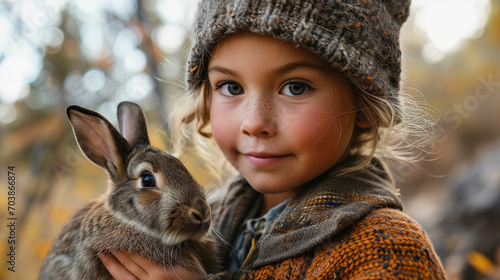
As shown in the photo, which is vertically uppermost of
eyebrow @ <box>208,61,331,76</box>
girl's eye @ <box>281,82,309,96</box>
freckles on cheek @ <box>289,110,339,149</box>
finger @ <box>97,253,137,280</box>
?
eyebrow @ <box>208,61,331,76</box>

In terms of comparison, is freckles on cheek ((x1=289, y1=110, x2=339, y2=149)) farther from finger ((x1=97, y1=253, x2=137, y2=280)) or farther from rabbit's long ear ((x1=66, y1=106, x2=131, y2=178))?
finger ((x1=97, y1=253, x2=137, y2=280))

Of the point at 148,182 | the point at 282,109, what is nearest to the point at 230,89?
the point at 282,109

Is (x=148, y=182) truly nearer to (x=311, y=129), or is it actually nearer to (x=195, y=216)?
(x=195, y=216)

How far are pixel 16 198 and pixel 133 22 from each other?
137 centimetres

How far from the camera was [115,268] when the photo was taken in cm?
164

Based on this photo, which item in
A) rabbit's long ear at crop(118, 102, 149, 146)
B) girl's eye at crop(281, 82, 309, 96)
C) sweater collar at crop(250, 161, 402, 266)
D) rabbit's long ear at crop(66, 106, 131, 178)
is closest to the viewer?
sweater collar at crop(250, 161, 402, 266)

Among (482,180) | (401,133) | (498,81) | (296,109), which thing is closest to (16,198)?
(296,109)

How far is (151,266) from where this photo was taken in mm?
1637

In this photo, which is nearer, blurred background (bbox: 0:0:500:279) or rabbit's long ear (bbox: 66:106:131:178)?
rabbit's long ear (bbox: 66:106:131:178)

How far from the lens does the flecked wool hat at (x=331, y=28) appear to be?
1.44m

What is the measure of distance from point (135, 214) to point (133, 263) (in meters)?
0.20

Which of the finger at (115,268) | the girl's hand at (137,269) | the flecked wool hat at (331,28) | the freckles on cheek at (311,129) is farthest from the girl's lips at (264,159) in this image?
the finger at (115,268)

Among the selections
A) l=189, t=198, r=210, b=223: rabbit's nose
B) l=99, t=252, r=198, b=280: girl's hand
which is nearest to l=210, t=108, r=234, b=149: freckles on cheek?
l=189, t=198, r=210, b=223: rabbit's nose

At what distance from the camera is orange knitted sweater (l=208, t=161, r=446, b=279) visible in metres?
1.30
